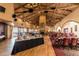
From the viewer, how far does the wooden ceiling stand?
3.20m

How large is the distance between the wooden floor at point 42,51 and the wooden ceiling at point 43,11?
0.44m

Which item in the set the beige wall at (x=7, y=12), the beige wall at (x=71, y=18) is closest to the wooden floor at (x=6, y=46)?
the beige wall at (x=7, y=12)

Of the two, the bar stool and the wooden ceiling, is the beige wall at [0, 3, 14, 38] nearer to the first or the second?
the wooden ceiling

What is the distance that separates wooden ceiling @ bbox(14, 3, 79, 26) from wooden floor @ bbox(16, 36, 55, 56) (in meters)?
0.44

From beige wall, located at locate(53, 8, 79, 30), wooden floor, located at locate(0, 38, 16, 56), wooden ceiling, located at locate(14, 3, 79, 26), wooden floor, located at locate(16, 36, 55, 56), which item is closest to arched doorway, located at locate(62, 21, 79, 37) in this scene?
beige wall, located at locate(53, 8, 79, 30)

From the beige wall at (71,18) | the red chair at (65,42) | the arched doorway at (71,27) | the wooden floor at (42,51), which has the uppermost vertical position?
the beige wall at (71,18)

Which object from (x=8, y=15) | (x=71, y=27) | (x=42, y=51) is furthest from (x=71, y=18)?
(x=8, y=15)

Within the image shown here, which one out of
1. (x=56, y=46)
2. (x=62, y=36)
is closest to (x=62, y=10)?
(x=62, y=36)

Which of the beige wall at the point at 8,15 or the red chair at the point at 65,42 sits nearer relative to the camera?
the beige wall at the point at 8,15

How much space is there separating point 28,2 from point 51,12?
549mm

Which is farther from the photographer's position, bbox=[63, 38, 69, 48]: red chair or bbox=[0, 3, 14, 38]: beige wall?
bbox=[63, 38, 69, 48]: red chair

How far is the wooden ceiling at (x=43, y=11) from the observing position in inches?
126

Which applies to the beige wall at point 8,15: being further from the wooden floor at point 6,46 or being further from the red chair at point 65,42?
the red chair at point 65,42

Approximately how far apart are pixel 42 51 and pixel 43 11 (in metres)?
0.88
